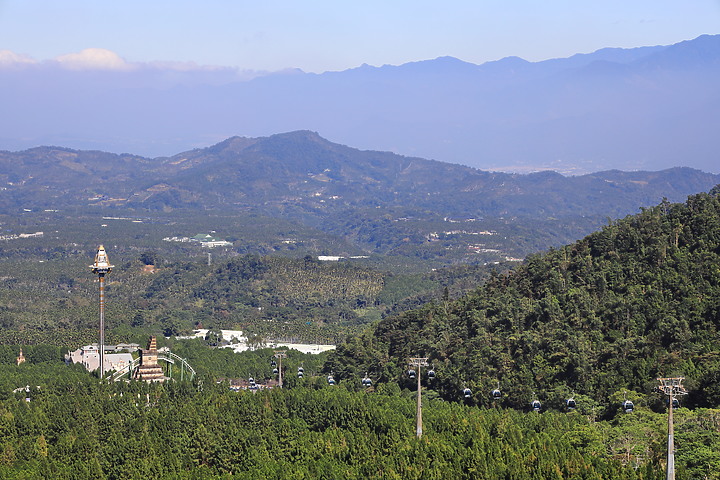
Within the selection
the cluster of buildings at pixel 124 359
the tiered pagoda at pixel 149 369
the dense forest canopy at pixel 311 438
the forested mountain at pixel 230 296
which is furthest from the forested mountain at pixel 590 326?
the forested mountain at pixel 230 296

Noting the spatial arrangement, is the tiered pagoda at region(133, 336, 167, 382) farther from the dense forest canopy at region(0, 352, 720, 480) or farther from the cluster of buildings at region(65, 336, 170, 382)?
the dense forest canopy at region(0, 352, 720, 480)

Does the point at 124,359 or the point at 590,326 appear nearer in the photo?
the point at 590,326

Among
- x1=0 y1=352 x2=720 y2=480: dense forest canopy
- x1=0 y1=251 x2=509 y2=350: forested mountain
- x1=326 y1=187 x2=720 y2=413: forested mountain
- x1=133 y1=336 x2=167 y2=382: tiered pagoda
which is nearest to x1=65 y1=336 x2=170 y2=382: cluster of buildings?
x1=133 y1=336 x2=167 y2=382: tiered pagoda

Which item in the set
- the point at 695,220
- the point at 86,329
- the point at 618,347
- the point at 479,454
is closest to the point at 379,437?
the point at 479,454

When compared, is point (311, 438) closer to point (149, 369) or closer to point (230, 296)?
point (149, 369)

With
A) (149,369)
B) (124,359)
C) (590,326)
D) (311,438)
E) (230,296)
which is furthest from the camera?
(230,296)

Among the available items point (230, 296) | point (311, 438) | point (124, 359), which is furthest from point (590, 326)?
point (230, 296)

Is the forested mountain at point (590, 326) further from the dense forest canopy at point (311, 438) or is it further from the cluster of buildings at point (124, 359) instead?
the cluster of buildings at point (124, 359)

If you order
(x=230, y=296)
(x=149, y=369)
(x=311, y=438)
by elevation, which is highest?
(x=149, y=369)

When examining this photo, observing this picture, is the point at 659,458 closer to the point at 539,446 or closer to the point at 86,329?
the point at 539,446
